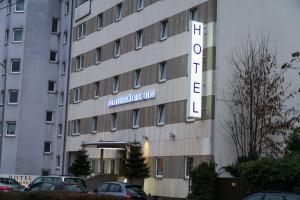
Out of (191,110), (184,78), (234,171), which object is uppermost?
(184,78)

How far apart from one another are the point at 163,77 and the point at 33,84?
23934 mm

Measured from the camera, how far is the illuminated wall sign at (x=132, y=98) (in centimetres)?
4047

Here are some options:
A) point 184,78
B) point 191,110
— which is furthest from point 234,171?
point 184,78

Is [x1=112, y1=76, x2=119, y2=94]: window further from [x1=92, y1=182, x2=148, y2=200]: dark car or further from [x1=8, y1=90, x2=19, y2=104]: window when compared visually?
[x1=8, y1=90, x2=19, y2=104]: window

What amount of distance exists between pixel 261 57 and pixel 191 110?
6.13 meters

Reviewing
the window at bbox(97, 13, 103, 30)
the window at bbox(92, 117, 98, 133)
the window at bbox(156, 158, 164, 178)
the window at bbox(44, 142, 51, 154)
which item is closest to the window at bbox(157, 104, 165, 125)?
the window at bbox(156, 158, 164, 178)

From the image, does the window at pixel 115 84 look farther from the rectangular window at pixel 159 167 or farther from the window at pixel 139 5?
the rectangular window at pixel 159 167

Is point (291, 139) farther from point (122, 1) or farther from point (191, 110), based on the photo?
point (122, 1)

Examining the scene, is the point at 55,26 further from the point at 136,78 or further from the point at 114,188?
the point at 114,188

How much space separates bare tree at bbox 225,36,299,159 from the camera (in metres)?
34.8

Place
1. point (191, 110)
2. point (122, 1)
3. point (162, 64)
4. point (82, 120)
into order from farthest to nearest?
point (82, 120) → point (122, 1) → point (162, 64) → point (191, 110)

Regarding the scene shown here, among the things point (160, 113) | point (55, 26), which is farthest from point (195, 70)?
point (55, 26)

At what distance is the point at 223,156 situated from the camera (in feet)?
113

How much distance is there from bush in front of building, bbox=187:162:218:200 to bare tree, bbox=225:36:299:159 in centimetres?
314
